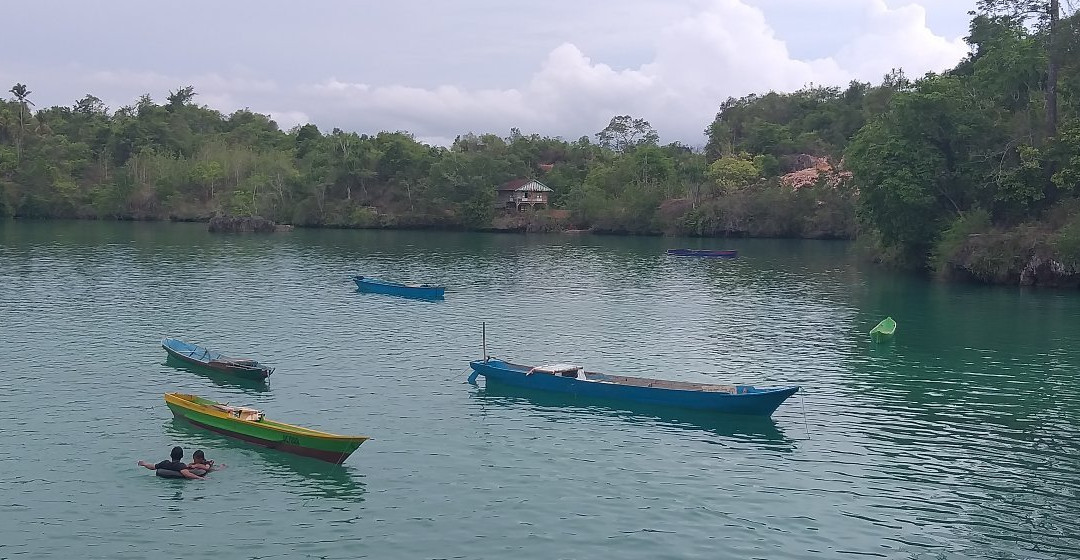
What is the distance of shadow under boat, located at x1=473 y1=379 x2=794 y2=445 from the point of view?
3600cm

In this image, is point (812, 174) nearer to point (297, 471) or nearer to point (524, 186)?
point (524, 186)

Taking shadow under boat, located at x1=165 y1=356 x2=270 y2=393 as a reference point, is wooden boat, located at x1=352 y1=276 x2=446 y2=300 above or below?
above

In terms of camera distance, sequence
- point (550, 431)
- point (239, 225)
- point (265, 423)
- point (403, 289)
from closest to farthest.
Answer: point (265, 423) → point (550, 431) → point (403, 289) → point (239, 225)

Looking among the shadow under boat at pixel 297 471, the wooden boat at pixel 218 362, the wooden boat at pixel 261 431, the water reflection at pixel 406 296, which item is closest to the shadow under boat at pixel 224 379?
the wooden boat at pixel 218 362

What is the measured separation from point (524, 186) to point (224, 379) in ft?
432

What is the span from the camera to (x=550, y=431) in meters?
35.9

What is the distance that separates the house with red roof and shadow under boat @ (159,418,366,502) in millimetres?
140781

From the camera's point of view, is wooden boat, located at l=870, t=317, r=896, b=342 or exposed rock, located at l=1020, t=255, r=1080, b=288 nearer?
wooden boat, located at l=870, t=317, r=896, b=342

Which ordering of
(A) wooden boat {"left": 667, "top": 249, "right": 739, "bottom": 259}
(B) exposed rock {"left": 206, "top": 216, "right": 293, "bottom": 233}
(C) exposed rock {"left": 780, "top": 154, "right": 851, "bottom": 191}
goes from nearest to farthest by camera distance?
(A) wooden boat {"left": 667, "top": 249, "right": 739, "bottom": 259}, (C) exposed rock {"left": 780, "top": 154, "right": 851, "bottom": 191}, (B) exposed rock {"left": 206, "top": 216, "right": 293, "bottom": 233}

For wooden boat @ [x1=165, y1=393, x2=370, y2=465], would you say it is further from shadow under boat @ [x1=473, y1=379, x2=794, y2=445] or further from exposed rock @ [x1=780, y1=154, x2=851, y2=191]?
exposed rock @ [x1=780, y1=154, x2=851, y2=191]

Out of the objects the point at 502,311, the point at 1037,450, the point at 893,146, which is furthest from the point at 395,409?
the point at 893,146

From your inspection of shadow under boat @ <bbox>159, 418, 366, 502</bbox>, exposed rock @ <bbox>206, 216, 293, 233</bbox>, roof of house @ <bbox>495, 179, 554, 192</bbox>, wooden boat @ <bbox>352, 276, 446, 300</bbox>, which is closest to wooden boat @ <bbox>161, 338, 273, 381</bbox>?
shadow under boat @ <bbox>159, 418, 366, 502</bbox>

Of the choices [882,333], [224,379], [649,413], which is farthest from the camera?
[882,333]

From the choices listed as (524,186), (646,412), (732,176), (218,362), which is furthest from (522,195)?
(646,412)
